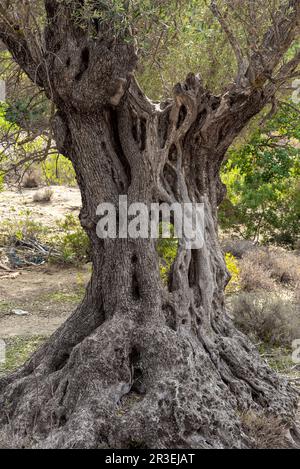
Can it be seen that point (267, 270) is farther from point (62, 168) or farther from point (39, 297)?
point (62, 168)

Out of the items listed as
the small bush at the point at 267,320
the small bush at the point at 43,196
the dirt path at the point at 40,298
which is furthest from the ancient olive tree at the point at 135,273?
the small bush at the point at 43,196

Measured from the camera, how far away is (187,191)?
5977mm

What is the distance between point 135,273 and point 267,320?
11.0ft

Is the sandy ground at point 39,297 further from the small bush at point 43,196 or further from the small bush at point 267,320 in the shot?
the small bush at point 43,196

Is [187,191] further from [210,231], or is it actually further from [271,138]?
[271,138]

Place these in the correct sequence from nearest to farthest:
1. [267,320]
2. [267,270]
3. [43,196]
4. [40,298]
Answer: [267,320]
[40,298]
[267,270]
[43,196]

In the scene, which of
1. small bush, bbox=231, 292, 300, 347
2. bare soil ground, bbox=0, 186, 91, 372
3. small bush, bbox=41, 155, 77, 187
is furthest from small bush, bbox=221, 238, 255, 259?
small bush, bbox=231, 292, 300, 347

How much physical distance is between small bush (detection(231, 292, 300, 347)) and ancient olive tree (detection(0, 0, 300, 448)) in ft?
7.64

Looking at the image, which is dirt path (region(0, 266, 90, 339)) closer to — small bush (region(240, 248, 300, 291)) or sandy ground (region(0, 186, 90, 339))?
sandy ground (region(0, 186, 90, 339))

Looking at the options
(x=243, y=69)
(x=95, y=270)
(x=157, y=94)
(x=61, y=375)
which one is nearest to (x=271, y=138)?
(x=157, y=94)

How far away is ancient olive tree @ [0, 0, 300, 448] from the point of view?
480 centimetres

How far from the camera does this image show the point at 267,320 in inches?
329

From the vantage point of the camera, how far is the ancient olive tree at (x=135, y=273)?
480 cm

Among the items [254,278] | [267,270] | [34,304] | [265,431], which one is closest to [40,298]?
[34,304]
